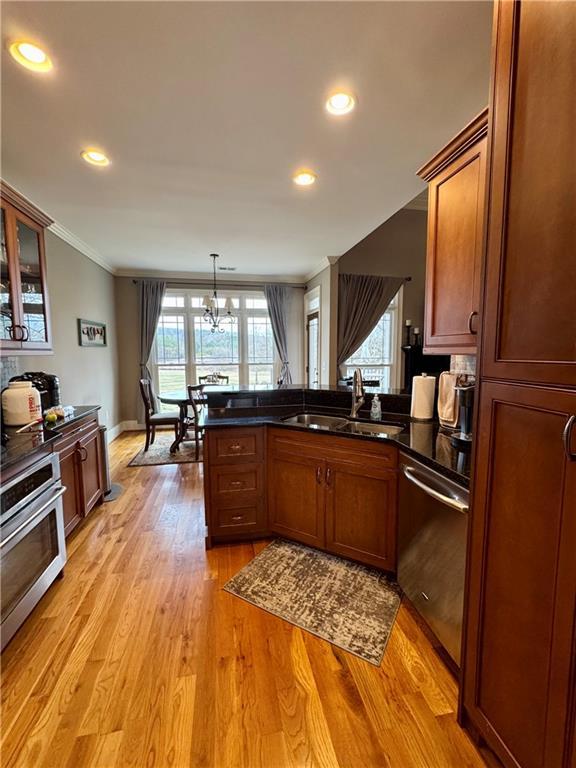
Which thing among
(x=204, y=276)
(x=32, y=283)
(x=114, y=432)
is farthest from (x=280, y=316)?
(x=32, y=283)

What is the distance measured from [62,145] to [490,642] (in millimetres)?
3425

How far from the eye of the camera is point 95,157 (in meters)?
2.35

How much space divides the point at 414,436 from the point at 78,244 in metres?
4.56

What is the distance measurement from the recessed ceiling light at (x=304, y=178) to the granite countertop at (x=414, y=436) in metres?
1.87

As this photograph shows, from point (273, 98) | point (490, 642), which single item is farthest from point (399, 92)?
point (490, 642)

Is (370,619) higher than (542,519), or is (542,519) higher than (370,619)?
(542,519)

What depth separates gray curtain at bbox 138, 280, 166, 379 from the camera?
19.0 feet

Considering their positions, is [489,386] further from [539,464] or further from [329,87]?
[329,87]

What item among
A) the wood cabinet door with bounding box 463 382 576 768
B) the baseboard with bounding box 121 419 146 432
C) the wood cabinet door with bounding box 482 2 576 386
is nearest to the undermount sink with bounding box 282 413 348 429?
the wood cabinet door with bounding box 463 382 576 768

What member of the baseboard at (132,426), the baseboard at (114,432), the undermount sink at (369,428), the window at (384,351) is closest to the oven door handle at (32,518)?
the undermount sink at (369,428)

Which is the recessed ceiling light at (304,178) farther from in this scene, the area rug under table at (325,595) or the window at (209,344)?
the window at (209,344)

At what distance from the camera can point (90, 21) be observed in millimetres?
1372

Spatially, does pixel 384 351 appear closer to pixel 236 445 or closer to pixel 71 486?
pixel 236 445

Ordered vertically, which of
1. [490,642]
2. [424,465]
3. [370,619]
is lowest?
[370,619]
